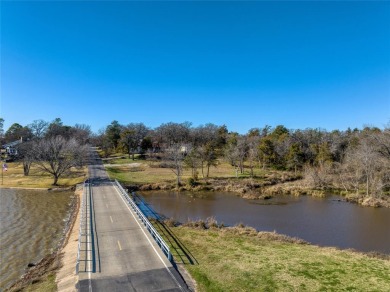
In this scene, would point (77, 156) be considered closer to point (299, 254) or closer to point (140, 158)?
point (140, 158)

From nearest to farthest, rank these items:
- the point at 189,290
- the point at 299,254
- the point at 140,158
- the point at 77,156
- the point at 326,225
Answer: the point at 189,290, the point at 299,254, the point at 326,225, the point at 77,156, the point at 140,158

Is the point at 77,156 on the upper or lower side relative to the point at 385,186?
upper

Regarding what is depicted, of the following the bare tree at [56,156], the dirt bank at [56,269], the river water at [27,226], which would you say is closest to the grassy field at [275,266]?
the dirt bank at [56,269]

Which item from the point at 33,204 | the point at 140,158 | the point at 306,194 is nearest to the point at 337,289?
the point at 306,194

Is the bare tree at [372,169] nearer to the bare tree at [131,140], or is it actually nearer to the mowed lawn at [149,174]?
the mowed lawn at [149,174]

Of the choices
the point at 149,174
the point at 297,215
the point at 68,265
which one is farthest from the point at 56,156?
the point at 297,215

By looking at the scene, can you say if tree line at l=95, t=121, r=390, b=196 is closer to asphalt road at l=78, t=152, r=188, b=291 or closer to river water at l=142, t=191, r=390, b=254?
river water at l=142, t=191, r=390, b=254
